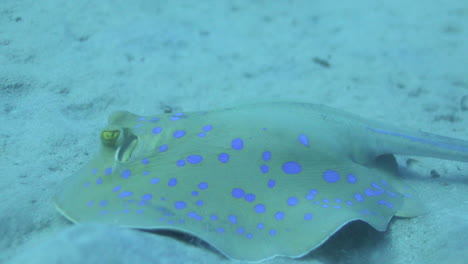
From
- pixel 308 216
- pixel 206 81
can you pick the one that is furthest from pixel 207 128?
pixel 206 81

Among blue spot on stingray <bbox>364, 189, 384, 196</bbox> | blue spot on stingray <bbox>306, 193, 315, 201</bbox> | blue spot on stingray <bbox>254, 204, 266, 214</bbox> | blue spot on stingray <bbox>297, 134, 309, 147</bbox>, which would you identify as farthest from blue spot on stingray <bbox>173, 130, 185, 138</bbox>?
blue spot on stingray <bbox>364, 189, 384, 196</bbox>

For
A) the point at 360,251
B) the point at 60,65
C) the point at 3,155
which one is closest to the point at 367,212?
the point at 360,251

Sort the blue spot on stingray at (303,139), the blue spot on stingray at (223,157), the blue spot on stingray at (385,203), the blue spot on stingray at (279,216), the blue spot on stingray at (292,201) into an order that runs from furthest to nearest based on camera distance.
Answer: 1. the blue spot on stingray at (303,139)
2. the blue spot on stingray at (385,203)
3. the blue spot on stingray at (223,157)
4. the blue spot on stingray at (292,201)
5. the blue spot on stingray at (279,216)

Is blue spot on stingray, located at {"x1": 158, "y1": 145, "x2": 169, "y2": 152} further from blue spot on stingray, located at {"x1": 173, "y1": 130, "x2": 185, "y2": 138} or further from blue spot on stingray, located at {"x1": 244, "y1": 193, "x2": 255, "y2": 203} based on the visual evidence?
blue spot on stingray, located at {"x1": 244, "y1": 193, "x2": 255, "y2": 203}

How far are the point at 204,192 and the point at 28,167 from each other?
1819mm

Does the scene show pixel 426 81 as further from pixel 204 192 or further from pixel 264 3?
pixel 204 192

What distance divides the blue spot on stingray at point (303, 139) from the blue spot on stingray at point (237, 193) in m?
0.73

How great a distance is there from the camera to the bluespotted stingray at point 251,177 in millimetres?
2332

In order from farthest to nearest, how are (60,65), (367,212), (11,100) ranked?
(60,65) < (11,100) < (367,212)

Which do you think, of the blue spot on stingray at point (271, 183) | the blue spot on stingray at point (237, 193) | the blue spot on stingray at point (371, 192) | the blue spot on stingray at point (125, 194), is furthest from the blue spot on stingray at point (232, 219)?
the blue spot on stingray at point (371, 192)

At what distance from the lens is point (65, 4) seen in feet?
19.4

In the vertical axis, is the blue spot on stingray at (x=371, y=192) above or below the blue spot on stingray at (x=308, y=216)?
below

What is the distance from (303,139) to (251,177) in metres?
0.62

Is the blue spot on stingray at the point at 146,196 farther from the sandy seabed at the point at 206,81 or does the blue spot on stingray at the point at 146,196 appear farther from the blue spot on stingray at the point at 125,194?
the sandy seabed at the point at 206,81
